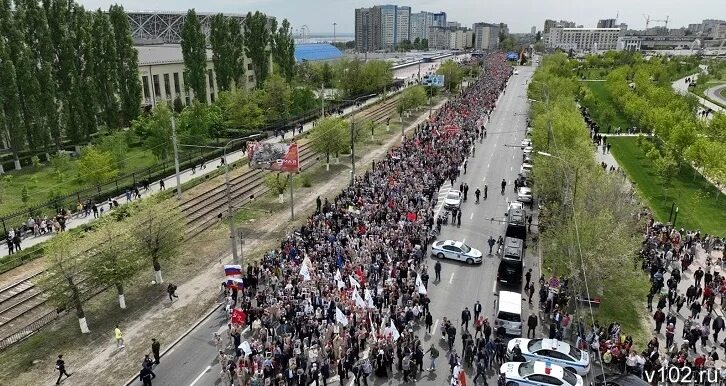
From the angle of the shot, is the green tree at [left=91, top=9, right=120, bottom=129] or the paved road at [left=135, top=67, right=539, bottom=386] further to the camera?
the green tree at [left=91, top=9, right=120, bottom=129]

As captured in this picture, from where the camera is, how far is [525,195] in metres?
39.3

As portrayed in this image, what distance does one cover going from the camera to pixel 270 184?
135 ft

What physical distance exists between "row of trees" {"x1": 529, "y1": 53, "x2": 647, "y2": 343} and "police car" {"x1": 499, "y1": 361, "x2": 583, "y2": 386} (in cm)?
416

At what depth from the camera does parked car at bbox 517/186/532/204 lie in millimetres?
39188

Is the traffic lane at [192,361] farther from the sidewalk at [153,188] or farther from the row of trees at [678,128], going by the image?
the row of trees at [678,128]

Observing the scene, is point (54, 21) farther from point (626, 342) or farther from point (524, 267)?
point (626, 342)

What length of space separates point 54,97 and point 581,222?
146 feet

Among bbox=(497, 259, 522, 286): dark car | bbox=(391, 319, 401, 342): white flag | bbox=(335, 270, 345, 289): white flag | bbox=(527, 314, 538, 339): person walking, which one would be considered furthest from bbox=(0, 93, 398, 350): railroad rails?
bbox=(497, 259, 522, 286): dark car

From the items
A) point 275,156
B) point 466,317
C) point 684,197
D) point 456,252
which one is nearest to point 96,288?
point 275,156

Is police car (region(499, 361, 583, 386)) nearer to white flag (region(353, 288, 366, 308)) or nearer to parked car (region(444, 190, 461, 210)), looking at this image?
white flag (region(353, 288, 366, 308))

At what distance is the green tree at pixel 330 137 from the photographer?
50719 millimetres

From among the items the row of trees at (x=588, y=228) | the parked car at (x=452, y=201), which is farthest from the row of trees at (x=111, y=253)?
the row of trees at (x=588, y=228)

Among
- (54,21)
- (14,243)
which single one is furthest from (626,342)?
(54,21)

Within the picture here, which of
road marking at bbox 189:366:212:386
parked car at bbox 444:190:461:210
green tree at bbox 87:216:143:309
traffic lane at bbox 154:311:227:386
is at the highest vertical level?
green tree at bbox 87:216:143:309
